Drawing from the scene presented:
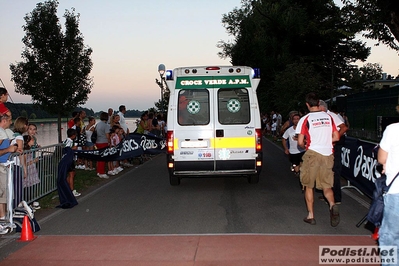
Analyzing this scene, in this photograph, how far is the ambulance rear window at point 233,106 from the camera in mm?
10008

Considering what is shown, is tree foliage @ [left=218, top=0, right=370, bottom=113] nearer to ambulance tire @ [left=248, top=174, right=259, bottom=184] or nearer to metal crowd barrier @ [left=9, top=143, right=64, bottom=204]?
ambulance tire @ [left=248, top=174, right=259, bottom=184]

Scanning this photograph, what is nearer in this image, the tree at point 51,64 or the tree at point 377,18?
the tree at point 377,18

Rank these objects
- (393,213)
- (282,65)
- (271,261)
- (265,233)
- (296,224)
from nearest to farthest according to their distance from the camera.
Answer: (393,213), (271,261), (265,233), (296,224), (282,65)

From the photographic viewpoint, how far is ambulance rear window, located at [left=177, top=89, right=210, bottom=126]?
32.7 ft

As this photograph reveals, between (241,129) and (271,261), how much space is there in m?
4.93

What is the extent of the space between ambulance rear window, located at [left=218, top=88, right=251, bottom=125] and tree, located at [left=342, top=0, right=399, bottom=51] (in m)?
7.47

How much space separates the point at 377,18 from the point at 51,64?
56.7 feet

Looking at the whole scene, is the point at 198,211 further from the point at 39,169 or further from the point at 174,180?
the point at 39,169

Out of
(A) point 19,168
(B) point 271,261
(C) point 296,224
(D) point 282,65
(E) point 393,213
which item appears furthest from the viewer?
(D) point 282,65

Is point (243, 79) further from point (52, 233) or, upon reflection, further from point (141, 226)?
point (52, 233)

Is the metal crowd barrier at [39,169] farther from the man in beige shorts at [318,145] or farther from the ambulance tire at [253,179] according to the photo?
the man in beige shorts at [318,145]

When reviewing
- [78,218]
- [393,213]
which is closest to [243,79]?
[78,218]

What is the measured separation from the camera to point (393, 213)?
409 centimetres

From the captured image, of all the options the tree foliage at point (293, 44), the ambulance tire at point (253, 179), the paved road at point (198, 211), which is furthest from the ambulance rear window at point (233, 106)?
the tree foliage at point (293, 44)
